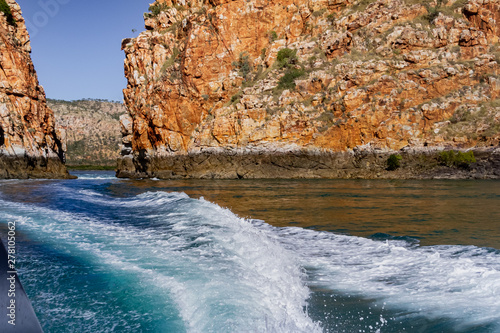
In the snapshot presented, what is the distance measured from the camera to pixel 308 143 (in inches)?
1326

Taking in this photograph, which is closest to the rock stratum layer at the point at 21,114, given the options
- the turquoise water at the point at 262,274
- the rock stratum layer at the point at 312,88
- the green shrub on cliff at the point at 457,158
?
the rock stratum layer at the point at 312,88

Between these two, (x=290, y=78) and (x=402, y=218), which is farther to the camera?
(x=290, y=78)

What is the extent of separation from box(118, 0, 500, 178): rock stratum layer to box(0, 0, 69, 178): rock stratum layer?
9476mm

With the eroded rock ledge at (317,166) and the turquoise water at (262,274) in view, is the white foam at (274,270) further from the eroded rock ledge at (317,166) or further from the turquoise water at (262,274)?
the eroded rock ledge at (317,166)

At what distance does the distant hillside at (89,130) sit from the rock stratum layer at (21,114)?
64.1m

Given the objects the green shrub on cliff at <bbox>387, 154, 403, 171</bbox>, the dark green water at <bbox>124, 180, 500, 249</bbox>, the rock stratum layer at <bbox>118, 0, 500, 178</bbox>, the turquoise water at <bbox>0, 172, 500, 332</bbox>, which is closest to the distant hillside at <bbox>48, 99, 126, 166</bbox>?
the rock stratum layer at <bbox>118, 0, 500, 178</bbox>

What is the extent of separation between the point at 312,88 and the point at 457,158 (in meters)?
15.2

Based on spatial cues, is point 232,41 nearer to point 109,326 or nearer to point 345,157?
point 345,157

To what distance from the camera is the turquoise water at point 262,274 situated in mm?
3215

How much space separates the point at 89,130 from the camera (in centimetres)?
13350

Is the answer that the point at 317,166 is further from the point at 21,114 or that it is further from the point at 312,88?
the point at 21,114

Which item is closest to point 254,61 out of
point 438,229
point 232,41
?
point 232,41

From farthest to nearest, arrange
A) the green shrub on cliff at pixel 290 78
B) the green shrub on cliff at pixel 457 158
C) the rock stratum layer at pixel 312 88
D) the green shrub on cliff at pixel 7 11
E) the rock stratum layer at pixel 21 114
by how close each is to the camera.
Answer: the green shrub on cliff at pixel 7 11, the green shrub on cliff at pixel 290 78, the rock stratum layer at pixel 21 114, the rock stratum layer at pixel 312 88, the green shrub on cliff at pixel 457 158

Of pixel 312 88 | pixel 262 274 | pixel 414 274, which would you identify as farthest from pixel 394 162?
pixel 262 274
